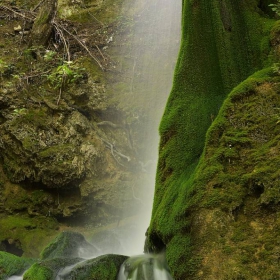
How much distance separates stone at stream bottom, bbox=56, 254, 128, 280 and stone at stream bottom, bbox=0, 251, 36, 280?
103 cm

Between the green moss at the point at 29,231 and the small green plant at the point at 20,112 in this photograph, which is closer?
the green moss at the point at 29,231

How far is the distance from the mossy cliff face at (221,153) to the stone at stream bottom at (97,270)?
630 mm

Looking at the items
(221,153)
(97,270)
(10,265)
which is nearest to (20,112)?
(10,265)

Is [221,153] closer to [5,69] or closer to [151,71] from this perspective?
[151,71]

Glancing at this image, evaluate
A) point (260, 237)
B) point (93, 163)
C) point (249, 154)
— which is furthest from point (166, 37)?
point (260, 237)

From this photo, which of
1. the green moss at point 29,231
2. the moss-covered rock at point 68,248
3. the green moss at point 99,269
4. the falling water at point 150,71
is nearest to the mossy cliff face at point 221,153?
the green moss at point 99,269

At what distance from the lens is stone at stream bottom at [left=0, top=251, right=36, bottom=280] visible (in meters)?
5.61

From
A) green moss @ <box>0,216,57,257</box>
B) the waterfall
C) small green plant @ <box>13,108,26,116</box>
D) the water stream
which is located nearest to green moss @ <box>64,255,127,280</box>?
the waterfall

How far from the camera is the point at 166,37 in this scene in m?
12.1

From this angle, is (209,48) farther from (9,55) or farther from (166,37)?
(9,55)

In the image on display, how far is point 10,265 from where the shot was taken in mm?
5781

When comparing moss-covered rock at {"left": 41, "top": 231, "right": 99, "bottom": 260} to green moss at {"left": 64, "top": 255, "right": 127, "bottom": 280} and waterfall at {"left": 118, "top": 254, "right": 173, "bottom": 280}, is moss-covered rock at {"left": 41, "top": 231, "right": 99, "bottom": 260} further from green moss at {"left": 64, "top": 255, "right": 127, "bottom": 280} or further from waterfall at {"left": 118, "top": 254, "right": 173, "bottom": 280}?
waterfall at {"left": 118, "top": 254, "right": 173, "bottom": 280}

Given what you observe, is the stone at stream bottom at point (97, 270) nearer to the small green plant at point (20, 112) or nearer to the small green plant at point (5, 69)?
the small green plant at point (20, 112)

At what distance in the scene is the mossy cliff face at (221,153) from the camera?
3465mm
